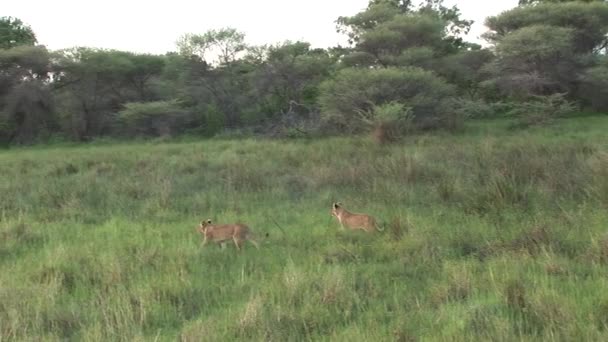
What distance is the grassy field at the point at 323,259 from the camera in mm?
3756

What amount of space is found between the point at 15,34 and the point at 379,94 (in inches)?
1291

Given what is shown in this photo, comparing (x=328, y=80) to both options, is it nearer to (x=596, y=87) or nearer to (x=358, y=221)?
(x=596, y=87)

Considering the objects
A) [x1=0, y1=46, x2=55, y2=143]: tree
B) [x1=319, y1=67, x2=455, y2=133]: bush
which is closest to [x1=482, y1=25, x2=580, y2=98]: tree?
[x1=319, y1=67, x2=455, y2=133]: bush

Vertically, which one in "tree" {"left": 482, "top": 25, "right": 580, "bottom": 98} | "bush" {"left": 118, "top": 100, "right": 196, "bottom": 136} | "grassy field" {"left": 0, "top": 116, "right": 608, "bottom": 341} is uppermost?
"tree" {"left": 482, "top": 25, "right": 580, "bottom": 98}

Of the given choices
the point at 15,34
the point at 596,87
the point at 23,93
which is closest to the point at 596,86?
the point at 596,87

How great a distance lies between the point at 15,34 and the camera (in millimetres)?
43062

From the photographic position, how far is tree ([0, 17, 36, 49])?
40.0 meters

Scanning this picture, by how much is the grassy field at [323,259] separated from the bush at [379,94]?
1419cm

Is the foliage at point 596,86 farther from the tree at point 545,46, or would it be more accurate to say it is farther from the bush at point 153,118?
the bush at point 153,118

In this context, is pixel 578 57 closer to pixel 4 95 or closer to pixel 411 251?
pixel 411 251

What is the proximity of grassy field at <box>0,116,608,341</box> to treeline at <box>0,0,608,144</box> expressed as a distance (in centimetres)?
1251

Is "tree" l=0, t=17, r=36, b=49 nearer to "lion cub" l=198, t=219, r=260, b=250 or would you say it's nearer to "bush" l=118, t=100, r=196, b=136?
"bush" l=118, t=100, r=196, b=136

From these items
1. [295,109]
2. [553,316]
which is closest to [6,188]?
[553,316]

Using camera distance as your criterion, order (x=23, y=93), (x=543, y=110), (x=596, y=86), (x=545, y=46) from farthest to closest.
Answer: (x=23, y=93), (x=596, y=86), (x=545, y=46), (x=543, y=110)
